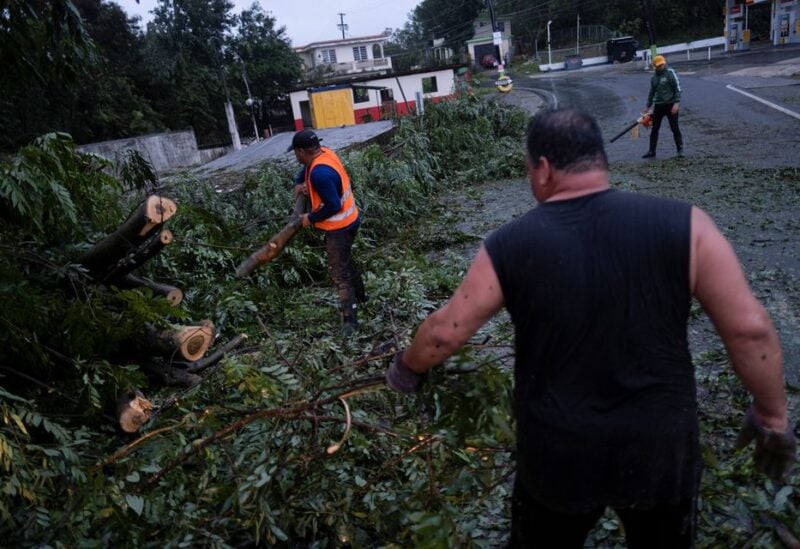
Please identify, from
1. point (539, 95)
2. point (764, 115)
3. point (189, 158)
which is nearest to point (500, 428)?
point (764, 115)

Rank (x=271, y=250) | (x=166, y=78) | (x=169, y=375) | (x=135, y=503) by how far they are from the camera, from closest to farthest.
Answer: (x=135, y=503)
(x=169, y=375)
(x=271, y=250)
(x=166, y=78)

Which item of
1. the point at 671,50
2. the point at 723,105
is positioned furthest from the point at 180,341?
the point at 671,50

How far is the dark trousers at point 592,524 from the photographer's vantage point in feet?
5.41

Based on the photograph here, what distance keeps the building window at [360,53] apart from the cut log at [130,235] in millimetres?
63499

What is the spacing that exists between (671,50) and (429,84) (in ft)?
60.3

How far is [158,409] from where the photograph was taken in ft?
10.9

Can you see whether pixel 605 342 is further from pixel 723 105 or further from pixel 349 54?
pixel 349 54

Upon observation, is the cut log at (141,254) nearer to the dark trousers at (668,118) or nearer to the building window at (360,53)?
the dark trousers at (668,118)

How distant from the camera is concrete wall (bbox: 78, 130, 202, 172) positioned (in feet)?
75.5

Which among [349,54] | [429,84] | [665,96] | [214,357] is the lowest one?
[214,357]

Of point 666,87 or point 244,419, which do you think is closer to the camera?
point 244,419

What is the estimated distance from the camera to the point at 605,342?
149 cm

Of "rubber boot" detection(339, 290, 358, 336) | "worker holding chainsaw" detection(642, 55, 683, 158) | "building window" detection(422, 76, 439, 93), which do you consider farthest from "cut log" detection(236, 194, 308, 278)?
"building window" detection(422, 76, 439, 93)

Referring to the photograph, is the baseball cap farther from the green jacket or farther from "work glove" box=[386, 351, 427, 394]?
the green jacket
